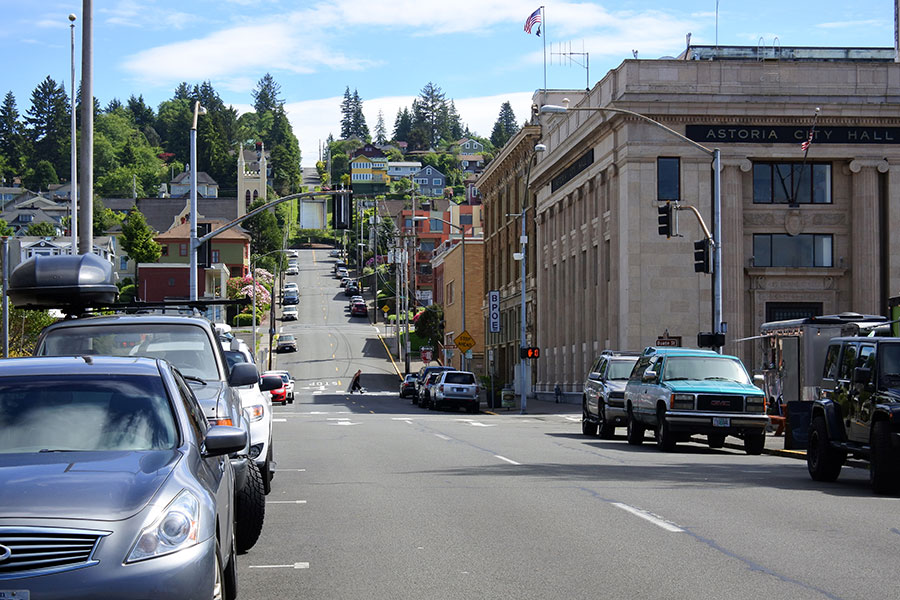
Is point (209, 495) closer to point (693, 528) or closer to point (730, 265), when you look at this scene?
point (693, 528)

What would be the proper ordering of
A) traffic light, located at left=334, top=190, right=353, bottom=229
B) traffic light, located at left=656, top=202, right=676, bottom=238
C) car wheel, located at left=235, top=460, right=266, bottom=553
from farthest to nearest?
1. traffic light, located at left=656, top=202, right=676, bottom=238
2. traffic light, located at left=334, top=190, right=353, bottom=229
3. car wheel, located at left=235, top=460, right=266, bottom=553

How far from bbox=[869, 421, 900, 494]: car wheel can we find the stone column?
117 ft

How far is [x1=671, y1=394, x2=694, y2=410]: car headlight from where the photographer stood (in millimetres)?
24234

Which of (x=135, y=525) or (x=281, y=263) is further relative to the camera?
(x=281, y=263)

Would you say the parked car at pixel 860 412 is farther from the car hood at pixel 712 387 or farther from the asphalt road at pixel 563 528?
→ the car hood at pixel 712 387

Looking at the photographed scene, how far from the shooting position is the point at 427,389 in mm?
56656

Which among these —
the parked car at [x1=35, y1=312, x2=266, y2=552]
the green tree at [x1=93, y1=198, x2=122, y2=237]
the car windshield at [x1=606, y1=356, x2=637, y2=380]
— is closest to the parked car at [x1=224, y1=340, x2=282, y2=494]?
the parked car at [x1=35, y1=312, x2=266, y2=552]

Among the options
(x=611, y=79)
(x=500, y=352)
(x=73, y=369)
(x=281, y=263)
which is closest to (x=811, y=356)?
(x=73, y=369)

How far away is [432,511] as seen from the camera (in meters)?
13.5

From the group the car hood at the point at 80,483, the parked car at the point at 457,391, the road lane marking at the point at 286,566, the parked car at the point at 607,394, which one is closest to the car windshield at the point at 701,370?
the parked car at the point at 607,394

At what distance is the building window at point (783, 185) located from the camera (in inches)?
1999

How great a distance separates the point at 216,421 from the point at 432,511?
364cm

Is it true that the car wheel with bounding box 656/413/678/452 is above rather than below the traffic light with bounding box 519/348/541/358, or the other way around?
below

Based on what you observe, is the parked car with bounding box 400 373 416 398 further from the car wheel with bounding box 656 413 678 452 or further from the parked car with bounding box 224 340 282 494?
the parked car with bounding box 224 340 282 494
